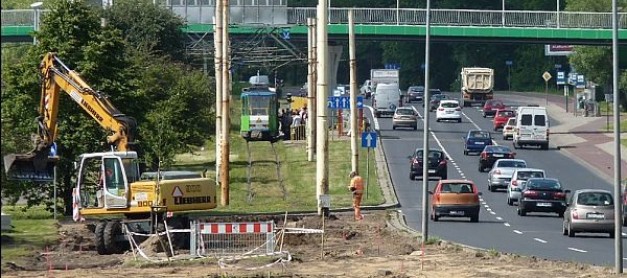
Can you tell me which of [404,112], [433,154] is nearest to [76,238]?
[433,154]

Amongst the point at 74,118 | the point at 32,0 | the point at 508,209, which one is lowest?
the point at 508,209

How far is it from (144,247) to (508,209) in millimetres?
24181

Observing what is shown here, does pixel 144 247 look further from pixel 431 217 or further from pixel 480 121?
pixel 480 121

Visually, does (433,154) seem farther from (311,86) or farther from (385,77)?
(385,77)

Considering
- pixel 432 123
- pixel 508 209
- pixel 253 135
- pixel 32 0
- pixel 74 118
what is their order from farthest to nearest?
pixel 32 0, pixel 432 123, pixel 253 135, pixel 508 209, pixel 74 118

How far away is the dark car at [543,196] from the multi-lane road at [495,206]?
43cm

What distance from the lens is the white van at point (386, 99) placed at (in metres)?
115

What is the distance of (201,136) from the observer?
7544 centimetres

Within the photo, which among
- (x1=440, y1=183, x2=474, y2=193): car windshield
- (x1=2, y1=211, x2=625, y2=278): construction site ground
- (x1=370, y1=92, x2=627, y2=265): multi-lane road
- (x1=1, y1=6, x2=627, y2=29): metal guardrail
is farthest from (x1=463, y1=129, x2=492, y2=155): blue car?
(x1=2, y1=211, x2=625, y2=278): construction site ground

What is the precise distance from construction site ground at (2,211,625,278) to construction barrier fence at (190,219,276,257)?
67 cm

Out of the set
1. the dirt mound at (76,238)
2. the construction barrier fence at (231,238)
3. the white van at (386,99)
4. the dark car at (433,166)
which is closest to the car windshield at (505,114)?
the white van at (386,99)

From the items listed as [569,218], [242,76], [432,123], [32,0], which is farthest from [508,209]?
[242,76]

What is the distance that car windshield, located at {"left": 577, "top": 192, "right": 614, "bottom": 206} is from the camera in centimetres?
4144

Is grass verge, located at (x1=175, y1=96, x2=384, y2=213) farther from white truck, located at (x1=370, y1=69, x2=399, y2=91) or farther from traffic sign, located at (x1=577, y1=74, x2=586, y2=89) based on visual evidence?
traffic sign, located at (x1=577, y1=74, x2=586, y2=89)
